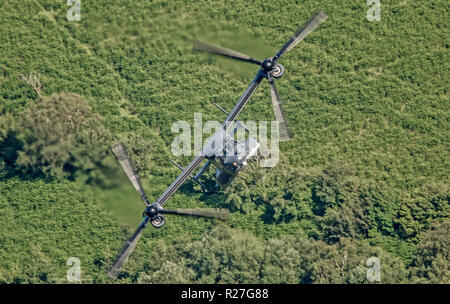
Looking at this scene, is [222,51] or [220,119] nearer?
[222,51]

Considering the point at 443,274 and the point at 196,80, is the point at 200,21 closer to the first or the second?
the point at 196,80

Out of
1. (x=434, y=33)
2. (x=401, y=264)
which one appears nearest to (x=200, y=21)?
(x=434, y=33)

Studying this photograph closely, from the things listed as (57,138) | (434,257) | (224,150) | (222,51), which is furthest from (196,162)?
(434,257)

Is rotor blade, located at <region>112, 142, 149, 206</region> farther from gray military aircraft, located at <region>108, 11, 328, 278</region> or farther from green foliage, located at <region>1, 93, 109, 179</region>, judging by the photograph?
green foliage, located at <region>1, 93, 109, 179</region>

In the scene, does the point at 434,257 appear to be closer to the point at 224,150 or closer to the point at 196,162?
the point at 224,150

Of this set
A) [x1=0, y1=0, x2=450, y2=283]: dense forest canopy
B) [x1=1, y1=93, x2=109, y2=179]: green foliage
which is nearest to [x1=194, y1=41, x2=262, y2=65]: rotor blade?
[x1=0, y1=0, x2=450, y2=283]: dense forest canopy

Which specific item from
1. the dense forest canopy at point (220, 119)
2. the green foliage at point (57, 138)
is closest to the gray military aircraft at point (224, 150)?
the dense forest canopy at point (220, 119)

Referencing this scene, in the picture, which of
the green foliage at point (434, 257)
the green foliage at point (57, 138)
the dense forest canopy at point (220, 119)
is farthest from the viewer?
the green foliage at point (57, 138)

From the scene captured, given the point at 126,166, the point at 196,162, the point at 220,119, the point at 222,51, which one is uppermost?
the point at 220,119

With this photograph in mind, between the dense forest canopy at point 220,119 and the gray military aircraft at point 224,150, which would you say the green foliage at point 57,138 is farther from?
the gray military aircraft at point 224,150
